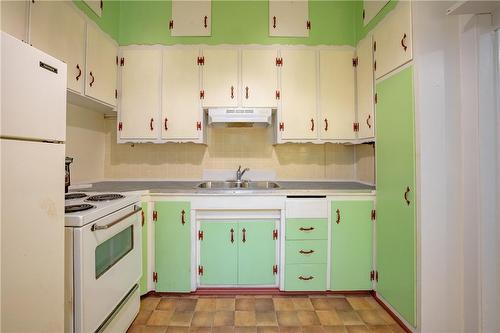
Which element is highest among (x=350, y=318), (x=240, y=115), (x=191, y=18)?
(x=191, y=18)

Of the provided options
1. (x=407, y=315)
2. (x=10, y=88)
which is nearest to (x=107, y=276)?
(x=10, y=88)

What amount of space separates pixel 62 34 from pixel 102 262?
4.95ft

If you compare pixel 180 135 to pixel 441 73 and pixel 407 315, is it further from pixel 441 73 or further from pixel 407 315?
pixel 407 315

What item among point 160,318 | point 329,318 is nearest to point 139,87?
point 160,318

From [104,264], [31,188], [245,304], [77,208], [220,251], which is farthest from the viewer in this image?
[220,251]

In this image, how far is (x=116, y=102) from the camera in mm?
2406

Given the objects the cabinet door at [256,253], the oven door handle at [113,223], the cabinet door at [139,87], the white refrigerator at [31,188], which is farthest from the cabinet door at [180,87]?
the white refrigerator at [31,188]

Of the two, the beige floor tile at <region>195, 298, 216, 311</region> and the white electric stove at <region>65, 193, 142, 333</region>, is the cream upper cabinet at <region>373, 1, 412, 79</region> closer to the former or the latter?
the white electric stove at <region>65, 193, 142, 333</region>

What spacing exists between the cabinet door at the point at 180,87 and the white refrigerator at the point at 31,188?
52.2 inches

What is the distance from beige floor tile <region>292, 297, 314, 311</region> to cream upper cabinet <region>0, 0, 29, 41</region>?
99.4 inches

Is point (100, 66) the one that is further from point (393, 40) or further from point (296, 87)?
point (393, 40)

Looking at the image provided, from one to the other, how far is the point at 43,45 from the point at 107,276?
1.43m

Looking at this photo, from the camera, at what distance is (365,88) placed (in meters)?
2.30

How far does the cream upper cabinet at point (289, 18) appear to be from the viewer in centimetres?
247
